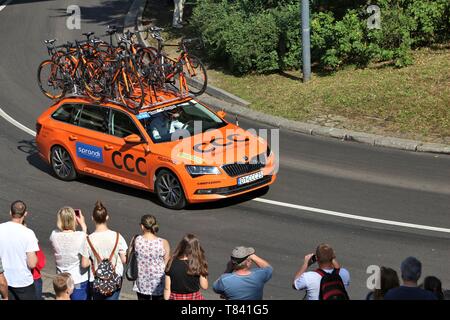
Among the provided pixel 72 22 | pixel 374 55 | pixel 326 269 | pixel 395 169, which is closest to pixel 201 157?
pixel 395 169

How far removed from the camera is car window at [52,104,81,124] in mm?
17625

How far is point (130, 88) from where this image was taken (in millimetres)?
17422

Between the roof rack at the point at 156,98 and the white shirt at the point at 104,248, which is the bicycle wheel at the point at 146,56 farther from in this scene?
the white shirt at the point at 104,248

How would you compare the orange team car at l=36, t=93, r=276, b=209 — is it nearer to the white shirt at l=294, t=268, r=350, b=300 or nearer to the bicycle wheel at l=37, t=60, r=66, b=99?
the bicycle wheel at l=37, t=60, r=66, b=99

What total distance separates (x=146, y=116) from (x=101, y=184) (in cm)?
211

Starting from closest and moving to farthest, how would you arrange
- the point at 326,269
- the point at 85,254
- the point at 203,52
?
the point at 326,269
the point at 85,254
the point at 203,52

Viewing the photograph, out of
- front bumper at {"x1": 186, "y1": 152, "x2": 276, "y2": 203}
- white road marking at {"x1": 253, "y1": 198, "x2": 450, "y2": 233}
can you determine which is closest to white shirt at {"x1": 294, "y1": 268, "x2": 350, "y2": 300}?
white road marking at {"x1": 253, "y1": 198, "x2": 450, "y2": 233}

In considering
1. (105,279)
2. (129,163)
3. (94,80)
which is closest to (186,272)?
(105,279)

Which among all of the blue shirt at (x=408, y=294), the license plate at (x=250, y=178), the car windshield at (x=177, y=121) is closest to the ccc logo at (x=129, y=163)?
the car windshield at (x=177, y=121)

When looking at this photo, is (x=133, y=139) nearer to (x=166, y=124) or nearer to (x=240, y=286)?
(x=166, y=124)

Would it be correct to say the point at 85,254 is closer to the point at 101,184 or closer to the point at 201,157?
the point at 201,157

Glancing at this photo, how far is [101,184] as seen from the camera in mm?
17891

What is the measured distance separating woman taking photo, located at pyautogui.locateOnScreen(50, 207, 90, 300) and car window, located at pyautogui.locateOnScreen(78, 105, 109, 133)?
6.10 meters
